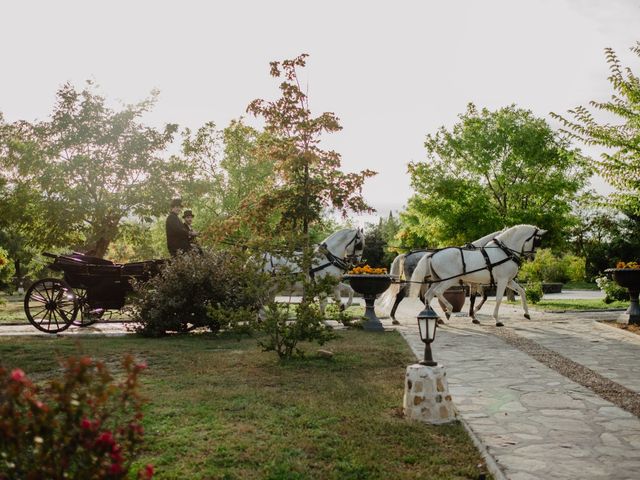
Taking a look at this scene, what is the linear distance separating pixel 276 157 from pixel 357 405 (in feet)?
31.9

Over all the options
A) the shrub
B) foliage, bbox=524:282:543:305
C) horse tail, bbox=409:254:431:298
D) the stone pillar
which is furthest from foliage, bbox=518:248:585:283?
the stone pillar

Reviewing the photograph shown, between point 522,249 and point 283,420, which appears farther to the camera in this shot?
point 522,249

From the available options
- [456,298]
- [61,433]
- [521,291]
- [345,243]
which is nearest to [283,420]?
[61,433]

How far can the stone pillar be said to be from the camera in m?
5.64

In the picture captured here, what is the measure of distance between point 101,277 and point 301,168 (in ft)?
18.8

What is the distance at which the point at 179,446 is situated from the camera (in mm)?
4816

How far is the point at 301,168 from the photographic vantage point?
49.6ft

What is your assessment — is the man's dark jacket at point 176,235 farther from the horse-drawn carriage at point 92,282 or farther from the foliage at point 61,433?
the foliage at point 61,433

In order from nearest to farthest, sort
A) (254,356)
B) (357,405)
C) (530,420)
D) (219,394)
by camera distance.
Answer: (530,420)
(357,405)
(219,394)
(254,356)

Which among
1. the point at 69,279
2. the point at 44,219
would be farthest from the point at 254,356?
the point at 44,219

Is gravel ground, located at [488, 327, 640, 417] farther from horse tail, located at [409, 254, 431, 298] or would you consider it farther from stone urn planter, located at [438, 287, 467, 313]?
stone urn planter, located at [438, 287, 467, 313]

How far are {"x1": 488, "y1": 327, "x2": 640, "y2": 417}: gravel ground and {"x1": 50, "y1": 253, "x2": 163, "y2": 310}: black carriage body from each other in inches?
309

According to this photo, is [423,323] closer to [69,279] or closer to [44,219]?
[69,279]

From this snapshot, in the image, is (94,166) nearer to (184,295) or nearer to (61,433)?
(184,295)
